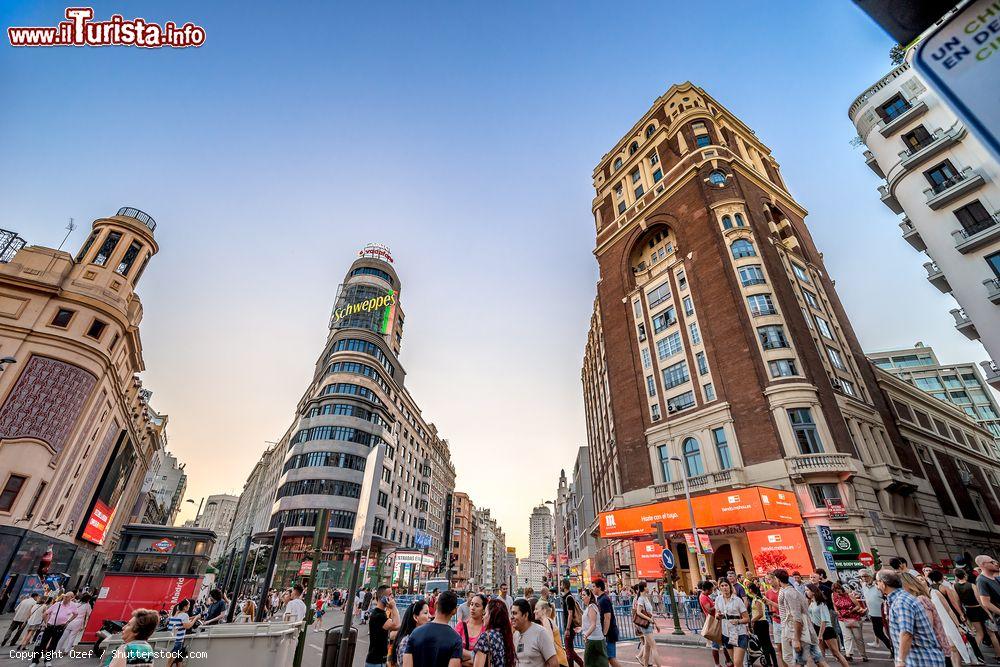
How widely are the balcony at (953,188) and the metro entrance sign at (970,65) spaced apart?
32.0 m

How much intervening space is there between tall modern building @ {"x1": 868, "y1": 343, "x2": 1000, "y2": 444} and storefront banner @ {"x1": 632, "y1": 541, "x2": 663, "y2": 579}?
69.7 m

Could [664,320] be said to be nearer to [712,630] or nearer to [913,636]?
[712,630]

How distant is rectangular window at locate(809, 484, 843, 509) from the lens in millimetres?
24156

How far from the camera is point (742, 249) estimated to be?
3431 centimetres

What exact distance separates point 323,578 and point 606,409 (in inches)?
1386

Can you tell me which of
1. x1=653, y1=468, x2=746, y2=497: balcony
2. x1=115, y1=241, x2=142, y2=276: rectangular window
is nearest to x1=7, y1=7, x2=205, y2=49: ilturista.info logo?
x1=115, y1=241, x2=142, y2=276: rectangular window

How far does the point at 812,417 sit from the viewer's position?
26688 millimetres

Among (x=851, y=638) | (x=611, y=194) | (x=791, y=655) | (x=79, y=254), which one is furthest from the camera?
(x=611, y=194)

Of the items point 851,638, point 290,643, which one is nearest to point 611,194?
Answer: point 851,638

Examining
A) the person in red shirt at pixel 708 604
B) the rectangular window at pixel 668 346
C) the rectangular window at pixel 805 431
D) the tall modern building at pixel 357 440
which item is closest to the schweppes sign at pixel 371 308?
the tall modern building at pixel 357 440

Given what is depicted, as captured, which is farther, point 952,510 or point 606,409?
point 606,409

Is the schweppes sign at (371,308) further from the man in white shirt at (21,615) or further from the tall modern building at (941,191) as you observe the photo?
the tall modern building at (941,191)

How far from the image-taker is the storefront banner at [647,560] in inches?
1078

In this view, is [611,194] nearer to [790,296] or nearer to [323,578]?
[790,296]
